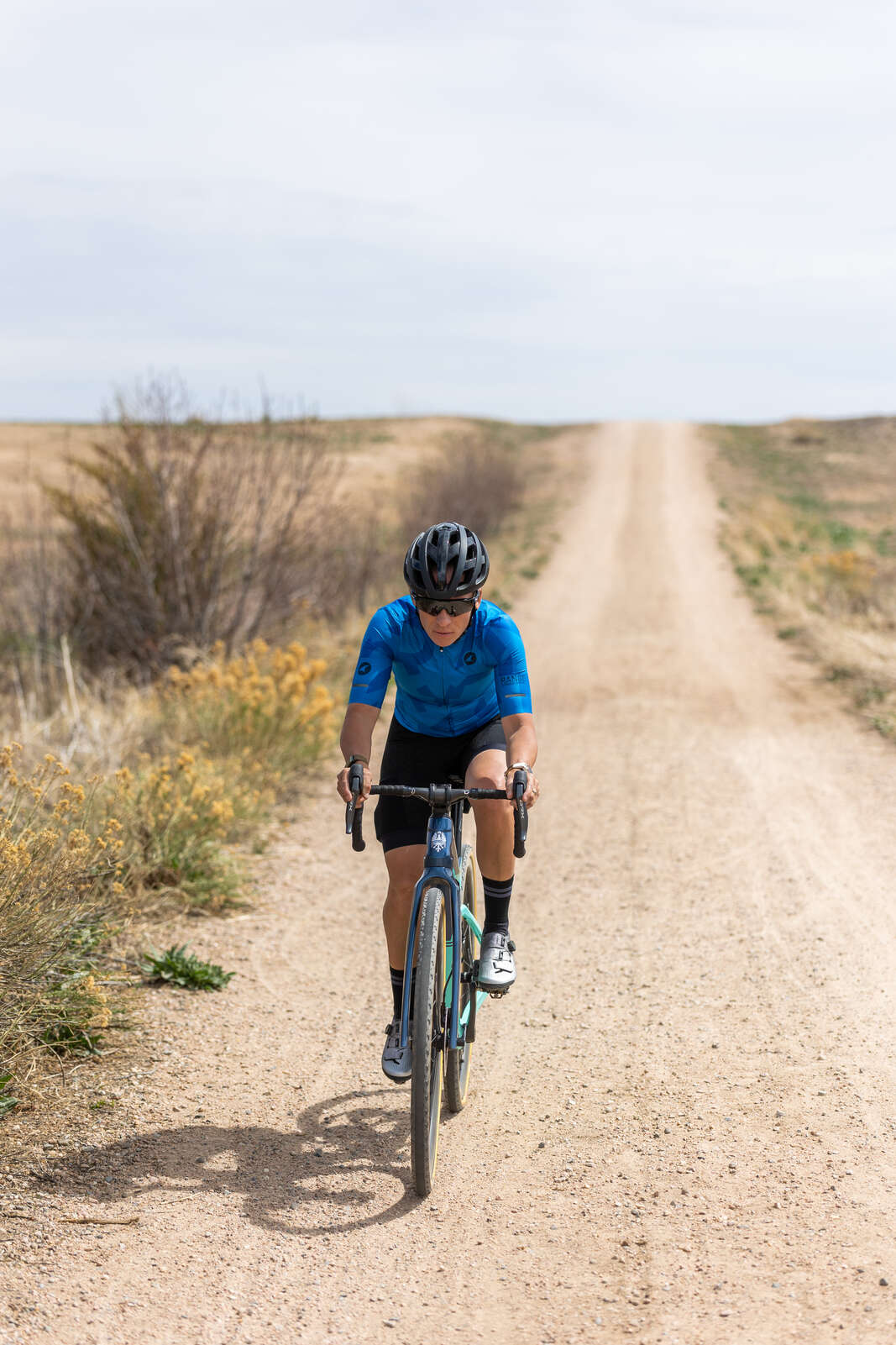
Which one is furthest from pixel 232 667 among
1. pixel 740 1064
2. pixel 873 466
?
pixel 873 466

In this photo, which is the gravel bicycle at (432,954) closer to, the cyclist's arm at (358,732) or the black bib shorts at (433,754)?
the cyclist's arm at (358,732)

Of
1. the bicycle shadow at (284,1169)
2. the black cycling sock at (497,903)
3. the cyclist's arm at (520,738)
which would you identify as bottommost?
the bicycle shadow at (284,1169)

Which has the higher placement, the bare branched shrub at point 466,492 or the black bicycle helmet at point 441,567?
the bare branched shrub at point 466,492

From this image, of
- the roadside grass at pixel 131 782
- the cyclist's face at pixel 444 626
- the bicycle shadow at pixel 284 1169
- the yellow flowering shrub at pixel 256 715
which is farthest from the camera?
the yellow flowering shrub at pixel 256 715

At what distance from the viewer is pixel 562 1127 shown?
402 centimetres

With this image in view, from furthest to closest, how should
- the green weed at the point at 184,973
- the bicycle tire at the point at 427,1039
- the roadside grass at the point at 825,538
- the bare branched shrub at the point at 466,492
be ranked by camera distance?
1. the bare branched shrub at the point at 466,492
2. the roadside grass at the point at 825,538
3. the green weed at the point at 184,973
4. the bicycle tire at the point at 427,1039

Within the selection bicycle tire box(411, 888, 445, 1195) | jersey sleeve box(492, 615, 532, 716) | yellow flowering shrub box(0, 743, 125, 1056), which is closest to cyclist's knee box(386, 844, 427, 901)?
bicycle tire box(411, 888, 445, 1195)

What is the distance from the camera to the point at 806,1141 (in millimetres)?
3783

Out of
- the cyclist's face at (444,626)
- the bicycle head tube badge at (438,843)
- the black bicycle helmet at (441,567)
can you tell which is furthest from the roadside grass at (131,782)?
the black bicycle helmet at (441,567)

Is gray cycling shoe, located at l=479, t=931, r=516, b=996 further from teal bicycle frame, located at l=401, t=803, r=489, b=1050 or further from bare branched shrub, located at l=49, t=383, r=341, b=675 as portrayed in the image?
bare branched shrub, located at l=49, t=383, r=341, b=675

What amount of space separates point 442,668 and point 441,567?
42 centimetres

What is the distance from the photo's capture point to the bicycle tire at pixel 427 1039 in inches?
133

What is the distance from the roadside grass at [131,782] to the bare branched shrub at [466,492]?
18.8ft

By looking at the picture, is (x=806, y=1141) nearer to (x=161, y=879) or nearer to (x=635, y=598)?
(x=161, y=879)
